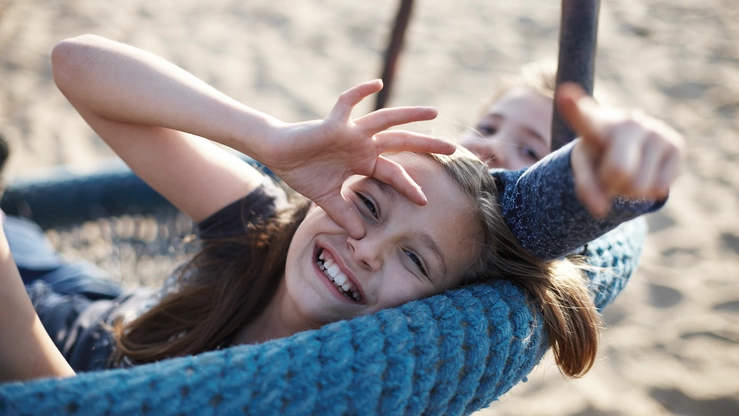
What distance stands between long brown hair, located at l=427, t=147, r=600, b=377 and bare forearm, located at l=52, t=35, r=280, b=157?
12.4 inches

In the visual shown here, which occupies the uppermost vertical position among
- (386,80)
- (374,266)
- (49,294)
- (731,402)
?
(386,80)

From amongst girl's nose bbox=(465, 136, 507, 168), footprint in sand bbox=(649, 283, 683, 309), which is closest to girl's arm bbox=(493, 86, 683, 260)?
girl's nose bbox=(465, 136, 507, 168)

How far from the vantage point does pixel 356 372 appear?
59cm

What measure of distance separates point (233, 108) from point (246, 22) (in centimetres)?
248

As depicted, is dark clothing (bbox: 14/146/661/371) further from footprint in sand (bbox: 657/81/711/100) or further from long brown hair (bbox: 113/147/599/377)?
footprint in sand (bbox: 657/81/711/100)

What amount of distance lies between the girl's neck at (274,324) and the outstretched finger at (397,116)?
0.34m

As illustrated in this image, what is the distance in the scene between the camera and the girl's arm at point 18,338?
0.65 metres

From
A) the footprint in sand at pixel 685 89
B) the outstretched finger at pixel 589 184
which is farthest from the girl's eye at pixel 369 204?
the footprint in sand at pixel 685 89

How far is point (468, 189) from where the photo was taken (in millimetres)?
877

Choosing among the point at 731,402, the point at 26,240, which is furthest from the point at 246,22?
the point at 731,402

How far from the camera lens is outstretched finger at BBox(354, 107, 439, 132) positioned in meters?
0.76

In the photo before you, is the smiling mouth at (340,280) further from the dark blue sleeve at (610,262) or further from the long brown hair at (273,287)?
the dark blue sleeve at (610,262)

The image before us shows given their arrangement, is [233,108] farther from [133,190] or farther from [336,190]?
[133,190]

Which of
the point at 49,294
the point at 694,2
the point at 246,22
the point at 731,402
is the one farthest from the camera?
the point at 694,2
